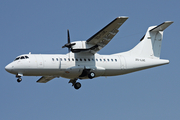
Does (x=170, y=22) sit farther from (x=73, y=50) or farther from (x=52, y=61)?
(x=52, y=61)

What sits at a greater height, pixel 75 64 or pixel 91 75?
pixel 75 64

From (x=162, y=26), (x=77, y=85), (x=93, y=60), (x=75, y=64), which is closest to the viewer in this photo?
Result: (x=75, y=64)

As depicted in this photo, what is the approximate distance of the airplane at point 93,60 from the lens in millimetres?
20688

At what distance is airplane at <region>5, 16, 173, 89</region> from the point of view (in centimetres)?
2069

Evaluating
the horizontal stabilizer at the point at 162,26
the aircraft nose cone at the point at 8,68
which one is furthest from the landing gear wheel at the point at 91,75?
the horizontal stabilizer at the point at 162,26

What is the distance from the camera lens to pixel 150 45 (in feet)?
80.9

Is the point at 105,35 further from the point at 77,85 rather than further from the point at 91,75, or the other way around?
the point at 77,85

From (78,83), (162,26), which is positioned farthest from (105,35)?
(162,26)

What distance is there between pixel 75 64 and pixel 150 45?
20.4ft

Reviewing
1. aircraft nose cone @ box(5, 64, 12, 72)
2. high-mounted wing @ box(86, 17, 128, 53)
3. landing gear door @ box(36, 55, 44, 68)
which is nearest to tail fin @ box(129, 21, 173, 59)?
high-mounted wing @ box(86, 17, 128, 53)

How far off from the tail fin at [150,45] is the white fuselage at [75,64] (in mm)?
554

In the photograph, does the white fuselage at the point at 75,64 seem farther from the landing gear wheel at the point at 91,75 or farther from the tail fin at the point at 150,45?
the tail fin at the point at 150,45

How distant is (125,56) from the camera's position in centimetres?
2369

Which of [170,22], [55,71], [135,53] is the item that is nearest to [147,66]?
[135,53]
